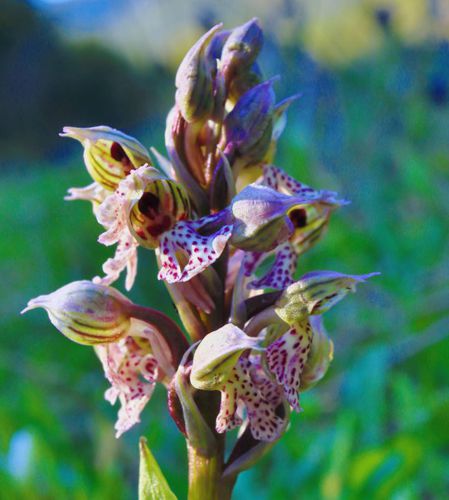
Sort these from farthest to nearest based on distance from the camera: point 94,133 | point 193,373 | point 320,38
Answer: point 320,38, point 94,133, point 193,373

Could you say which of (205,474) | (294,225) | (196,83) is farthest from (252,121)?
(205,474)

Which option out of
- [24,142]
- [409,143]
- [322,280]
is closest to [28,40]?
[24,142]

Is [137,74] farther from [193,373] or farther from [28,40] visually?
[193,373]

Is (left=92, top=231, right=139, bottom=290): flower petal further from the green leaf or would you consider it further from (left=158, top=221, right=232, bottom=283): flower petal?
the green leaf

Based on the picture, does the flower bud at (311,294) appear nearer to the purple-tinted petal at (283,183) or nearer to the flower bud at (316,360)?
the flower bud at (316,360)

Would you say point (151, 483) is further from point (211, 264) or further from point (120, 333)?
point (211, 264)

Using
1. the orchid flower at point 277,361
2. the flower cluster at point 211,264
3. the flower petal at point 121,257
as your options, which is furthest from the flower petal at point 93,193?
the orchid flower at point 277,361

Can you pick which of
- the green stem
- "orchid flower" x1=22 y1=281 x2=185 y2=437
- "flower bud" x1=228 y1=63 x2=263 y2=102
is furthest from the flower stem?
"flower bud" x1=228 y1=63 x2=263 y2=102
